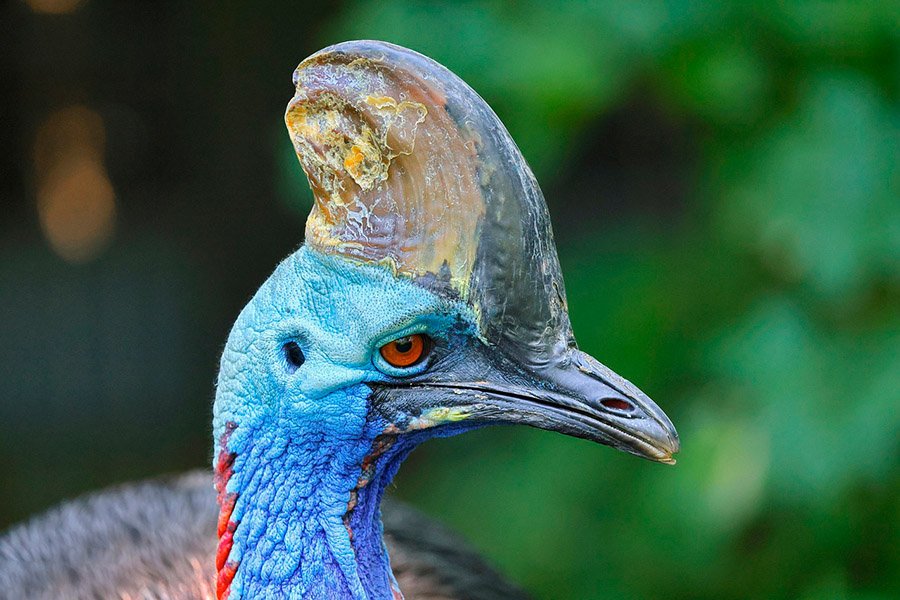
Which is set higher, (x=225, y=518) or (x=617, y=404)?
(x=617, y=404)

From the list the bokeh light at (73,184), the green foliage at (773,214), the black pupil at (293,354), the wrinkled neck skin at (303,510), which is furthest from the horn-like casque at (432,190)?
the bokeh light at (73,184)

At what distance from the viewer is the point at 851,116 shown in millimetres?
2398

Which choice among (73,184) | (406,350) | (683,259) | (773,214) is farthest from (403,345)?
(73,184)

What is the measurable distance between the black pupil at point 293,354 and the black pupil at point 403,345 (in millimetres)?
121

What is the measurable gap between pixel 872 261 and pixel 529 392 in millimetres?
1222

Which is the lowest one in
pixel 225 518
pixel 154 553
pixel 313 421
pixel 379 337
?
pixel 154 553

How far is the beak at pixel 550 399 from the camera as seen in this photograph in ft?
4.59

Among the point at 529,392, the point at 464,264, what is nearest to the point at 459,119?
the point at 464,264

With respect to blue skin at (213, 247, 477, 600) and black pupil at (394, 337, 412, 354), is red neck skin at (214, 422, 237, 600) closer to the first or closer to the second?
blue skin at (213, 247, 477, 600)

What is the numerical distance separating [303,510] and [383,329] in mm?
276

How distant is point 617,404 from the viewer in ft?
4.65

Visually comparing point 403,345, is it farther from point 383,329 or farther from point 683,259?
point 683,259

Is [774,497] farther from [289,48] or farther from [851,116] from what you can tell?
[289,48]

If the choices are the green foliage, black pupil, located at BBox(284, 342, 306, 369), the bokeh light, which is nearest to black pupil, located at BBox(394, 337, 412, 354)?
black pupil, located at BBox(284, 342, 306, 369)
